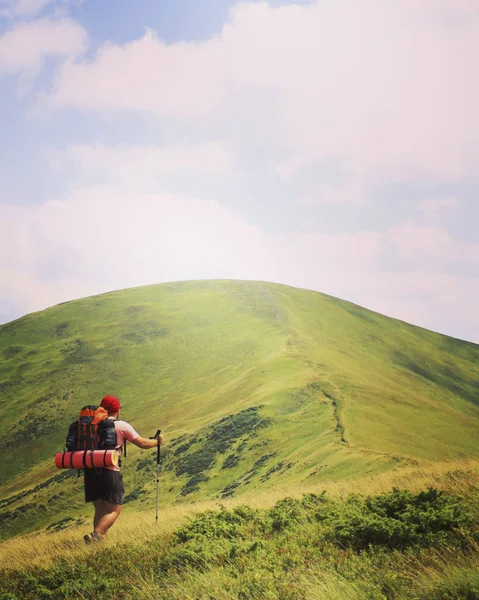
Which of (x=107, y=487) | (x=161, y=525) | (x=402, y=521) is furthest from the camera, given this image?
(x=161, y=525)

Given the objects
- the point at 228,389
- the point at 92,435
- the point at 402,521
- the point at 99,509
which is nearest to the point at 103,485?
the point at 99,509

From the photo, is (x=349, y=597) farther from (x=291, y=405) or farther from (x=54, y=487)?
(x=54, y=487)

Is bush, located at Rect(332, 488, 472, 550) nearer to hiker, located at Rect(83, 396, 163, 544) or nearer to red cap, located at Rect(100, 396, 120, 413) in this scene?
hiker, located at Rect(83, 396, 163, 544)

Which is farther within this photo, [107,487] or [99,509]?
[99,509]

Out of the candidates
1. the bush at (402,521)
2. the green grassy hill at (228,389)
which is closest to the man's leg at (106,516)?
the bush at (402,521)

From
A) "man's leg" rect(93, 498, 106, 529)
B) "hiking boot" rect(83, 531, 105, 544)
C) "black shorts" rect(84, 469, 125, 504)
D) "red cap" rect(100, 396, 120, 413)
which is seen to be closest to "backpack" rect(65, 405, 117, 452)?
"red cap" rect(100, 396, 120, 413)

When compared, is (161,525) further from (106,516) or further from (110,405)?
(110,405)

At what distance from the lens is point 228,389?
58.0 metres

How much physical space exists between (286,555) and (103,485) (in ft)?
12.5

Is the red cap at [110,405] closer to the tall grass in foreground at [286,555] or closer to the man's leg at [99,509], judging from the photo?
the man's leg at [99,509]

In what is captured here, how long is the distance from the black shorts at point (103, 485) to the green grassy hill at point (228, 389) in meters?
13.7

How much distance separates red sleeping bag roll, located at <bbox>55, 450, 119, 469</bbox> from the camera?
32.8ft

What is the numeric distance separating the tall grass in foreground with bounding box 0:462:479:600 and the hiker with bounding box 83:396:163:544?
438mm

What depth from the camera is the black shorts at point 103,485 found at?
10.3m
